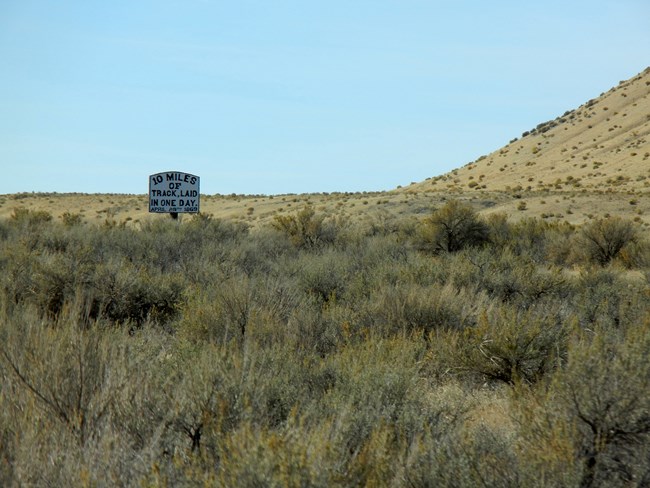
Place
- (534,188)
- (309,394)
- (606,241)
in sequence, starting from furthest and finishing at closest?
(534,188) → (606,241) → (309,394)

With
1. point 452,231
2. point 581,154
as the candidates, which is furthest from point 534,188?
point 452,231

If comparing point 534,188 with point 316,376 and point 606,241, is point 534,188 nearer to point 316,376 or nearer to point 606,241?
point 606,241

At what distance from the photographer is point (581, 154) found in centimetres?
7869

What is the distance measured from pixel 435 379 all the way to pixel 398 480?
4078 millimetres

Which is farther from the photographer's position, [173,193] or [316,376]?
[173,193]

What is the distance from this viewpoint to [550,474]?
14.3 feet

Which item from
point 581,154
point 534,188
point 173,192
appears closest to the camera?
point 173,192

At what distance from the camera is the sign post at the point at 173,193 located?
29875 millimetres

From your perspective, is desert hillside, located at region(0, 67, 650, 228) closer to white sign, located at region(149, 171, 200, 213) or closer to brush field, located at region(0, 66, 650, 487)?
white sign, located at region(149, 171, 200, 213)

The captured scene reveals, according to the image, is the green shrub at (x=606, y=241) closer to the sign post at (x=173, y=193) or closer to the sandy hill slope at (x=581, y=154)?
the sign post at (x=173, y=193)

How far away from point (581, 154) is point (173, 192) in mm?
59676

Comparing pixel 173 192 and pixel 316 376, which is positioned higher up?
pixel 173 192

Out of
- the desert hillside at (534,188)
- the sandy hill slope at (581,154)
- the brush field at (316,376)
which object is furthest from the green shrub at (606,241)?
the sandy hill slope at (581,154)

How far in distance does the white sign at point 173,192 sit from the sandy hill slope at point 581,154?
37.1m
